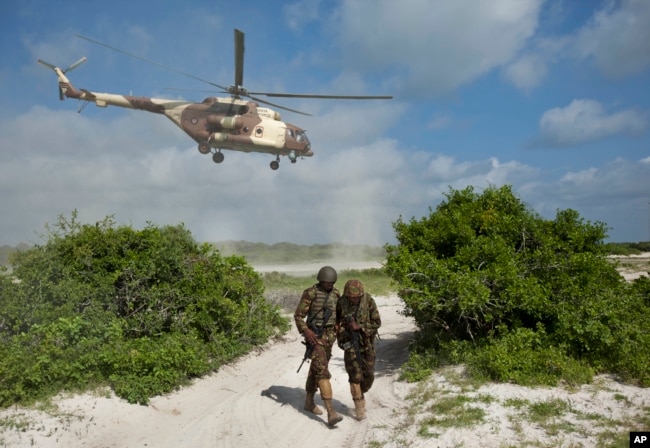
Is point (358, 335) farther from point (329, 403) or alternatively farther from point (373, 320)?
point (329, 403)

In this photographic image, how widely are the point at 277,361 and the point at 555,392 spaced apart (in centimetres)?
605

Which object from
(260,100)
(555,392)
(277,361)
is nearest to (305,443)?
(555,392)

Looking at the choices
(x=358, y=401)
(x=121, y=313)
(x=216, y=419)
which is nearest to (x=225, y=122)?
(x=121, y=313)

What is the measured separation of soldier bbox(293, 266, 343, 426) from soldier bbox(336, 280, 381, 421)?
0.20 m

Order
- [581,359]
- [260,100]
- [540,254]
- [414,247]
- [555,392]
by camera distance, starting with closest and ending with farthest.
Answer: [555,392], [581,359], [540,254], [414,247], [260,100]

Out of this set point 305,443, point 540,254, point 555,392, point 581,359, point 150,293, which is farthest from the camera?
point 150,293

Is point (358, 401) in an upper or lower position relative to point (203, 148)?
lower

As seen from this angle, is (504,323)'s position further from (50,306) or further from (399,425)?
(50,306)

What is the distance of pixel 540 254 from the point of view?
9.39 metres

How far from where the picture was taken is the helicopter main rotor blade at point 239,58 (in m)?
20.3

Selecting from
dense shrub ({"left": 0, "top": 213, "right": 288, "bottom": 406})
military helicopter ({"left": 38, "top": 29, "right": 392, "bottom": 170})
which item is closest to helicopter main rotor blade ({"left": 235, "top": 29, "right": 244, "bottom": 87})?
military helicopter ({"left": 38, "top": 29, "right": 392, "bottom": 170})

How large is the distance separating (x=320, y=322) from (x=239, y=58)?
16728 millimetres

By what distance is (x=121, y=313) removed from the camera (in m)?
10.1

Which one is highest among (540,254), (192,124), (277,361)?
(192,124)
